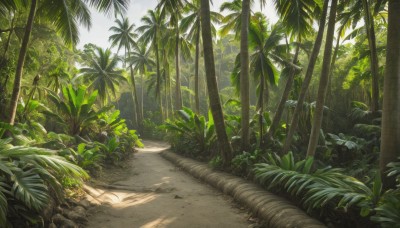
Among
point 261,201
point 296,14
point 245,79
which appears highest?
point 296,14

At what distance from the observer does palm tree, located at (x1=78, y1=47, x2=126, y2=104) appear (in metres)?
27.5

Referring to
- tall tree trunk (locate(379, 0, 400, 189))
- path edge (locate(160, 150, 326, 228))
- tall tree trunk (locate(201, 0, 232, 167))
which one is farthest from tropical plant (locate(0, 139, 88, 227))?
tall tree trunk (locate(379, 0, 400, 189))

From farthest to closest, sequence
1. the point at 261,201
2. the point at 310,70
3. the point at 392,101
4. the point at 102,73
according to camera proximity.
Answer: the point at 102,73, the point at 310,70, the point at 261,201, the point at 392,101

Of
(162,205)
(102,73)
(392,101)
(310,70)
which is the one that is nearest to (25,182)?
(162,205)

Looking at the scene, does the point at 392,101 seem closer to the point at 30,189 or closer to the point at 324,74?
the point at 324,74

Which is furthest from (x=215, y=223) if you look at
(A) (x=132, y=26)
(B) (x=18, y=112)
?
(A) (x=132, y=26)

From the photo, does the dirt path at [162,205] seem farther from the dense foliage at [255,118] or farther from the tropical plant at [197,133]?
the tropical plant at [197,133]

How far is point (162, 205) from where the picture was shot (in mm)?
5438

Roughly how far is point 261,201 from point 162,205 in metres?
1.90

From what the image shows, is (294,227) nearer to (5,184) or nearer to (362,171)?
(5,184)

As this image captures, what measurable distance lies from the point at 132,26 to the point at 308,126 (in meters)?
24.2

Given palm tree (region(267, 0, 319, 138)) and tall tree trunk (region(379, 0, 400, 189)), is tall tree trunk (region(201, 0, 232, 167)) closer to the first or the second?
palm tree (region(267, 0, 319, 138))

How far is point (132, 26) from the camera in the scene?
30.0 m

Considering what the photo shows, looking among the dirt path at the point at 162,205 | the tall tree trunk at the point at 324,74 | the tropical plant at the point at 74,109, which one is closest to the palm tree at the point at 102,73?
the tropical plant at the point at 74,109
